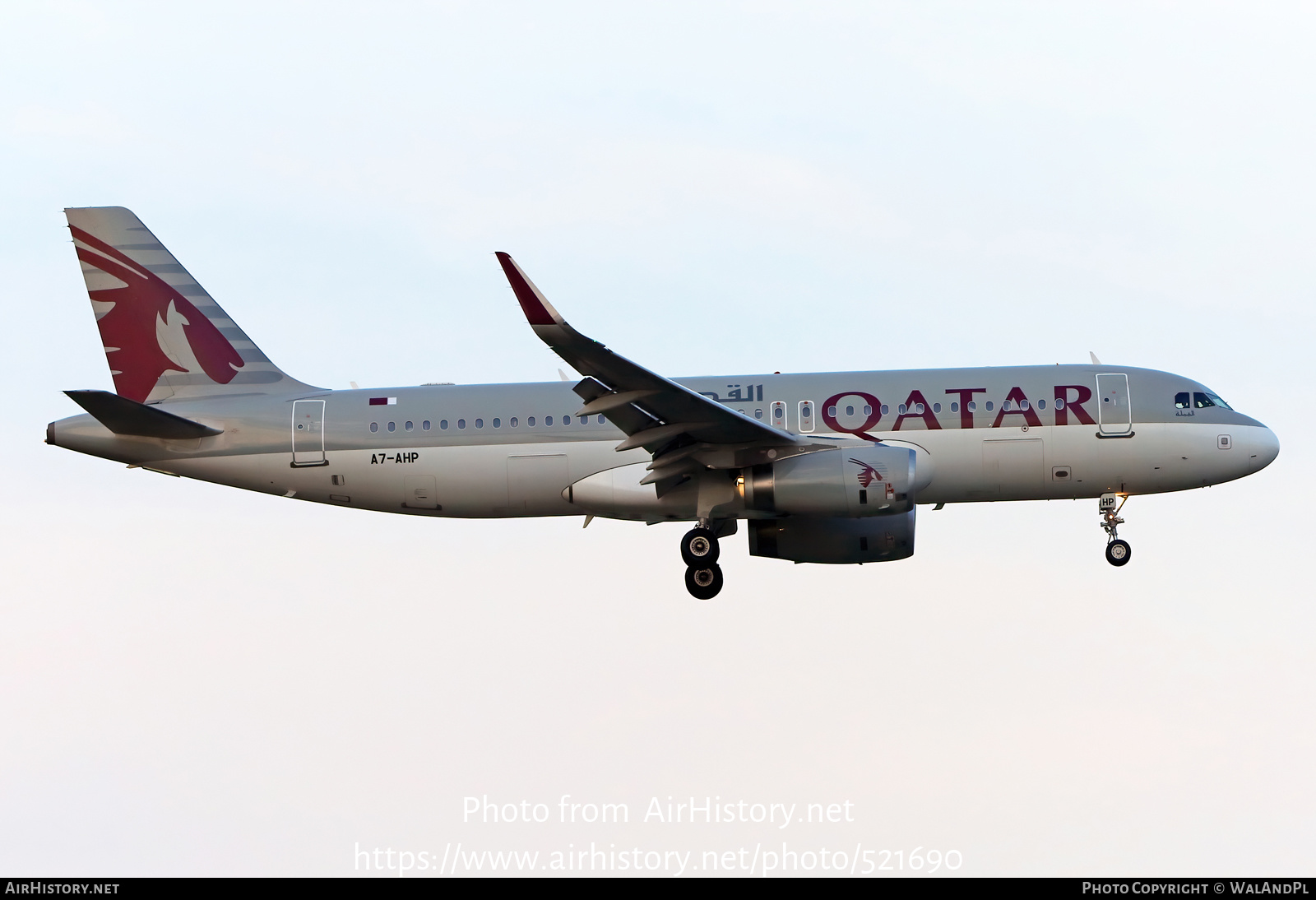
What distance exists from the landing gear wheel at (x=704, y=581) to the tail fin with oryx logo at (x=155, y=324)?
355 inches

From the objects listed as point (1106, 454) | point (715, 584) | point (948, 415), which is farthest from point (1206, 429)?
point (715, 584)

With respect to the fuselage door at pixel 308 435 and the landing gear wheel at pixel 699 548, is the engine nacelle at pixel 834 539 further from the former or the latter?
the fuselage door at pixel 308 435

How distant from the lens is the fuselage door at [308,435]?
2633 cm

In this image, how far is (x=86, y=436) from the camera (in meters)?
26.1

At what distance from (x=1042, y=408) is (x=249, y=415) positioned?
1547 cm

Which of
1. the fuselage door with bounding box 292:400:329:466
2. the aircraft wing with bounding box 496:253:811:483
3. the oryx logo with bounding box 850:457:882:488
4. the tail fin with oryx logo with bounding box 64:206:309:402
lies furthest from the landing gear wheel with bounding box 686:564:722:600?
the tail fin with oryx logo with bounding box 64:206:309:402

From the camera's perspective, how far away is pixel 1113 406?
2550cm

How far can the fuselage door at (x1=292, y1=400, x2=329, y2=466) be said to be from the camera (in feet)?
86.4

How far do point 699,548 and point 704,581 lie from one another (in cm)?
66

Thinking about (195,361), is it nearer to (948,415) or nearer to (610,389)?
(610,389)

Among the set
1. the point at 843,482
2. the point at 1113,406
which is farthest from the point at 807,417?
the point at 1113,406

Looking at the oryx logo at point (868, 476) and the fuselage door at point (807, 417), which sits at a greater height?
the fuselage door at point (807, 417)

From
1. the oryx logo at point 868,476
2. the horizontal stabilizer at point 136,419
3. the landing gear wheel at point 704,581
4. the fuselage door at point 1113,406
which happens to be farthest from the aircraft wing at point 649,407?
the horizontal stabilizer at point 136,419

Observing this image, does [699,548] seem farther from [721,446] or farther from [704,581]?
[721,446]
